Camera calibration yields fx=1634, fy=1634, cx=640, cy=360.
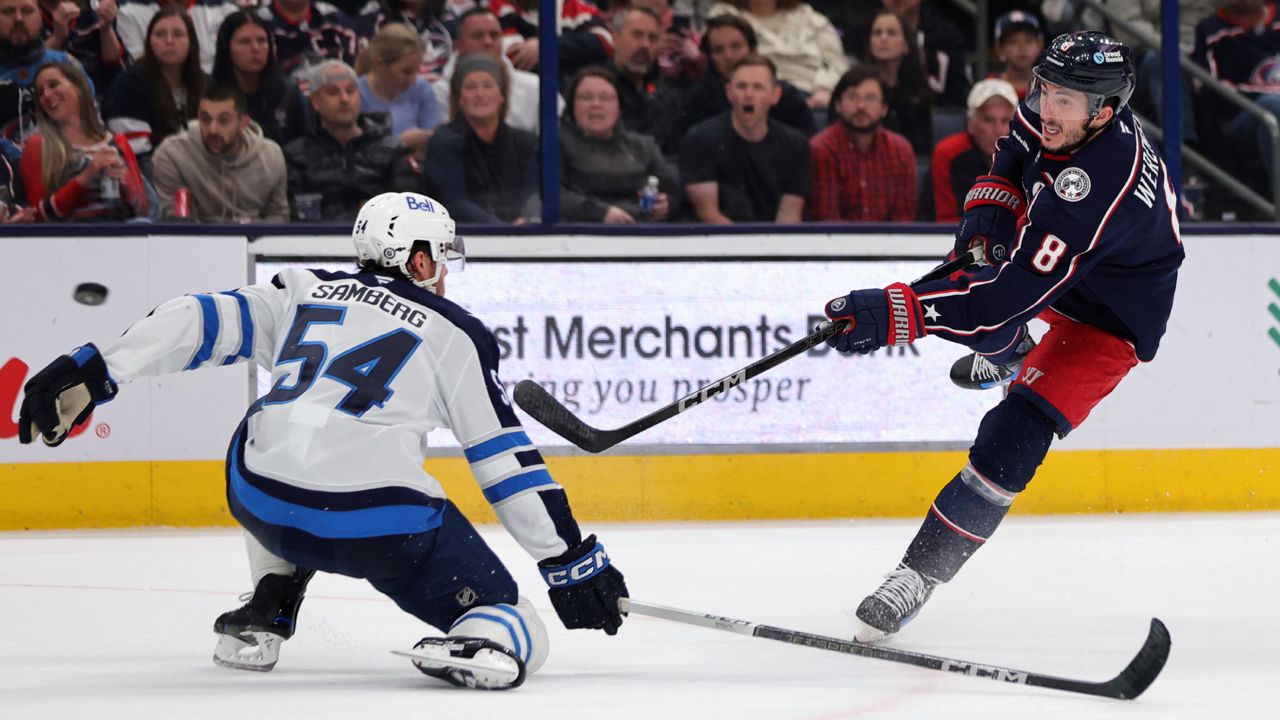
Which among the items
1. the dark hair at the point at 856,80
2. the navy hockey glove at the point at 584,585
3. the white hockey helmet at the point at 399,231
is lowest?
the navy hockey glove at the point at 584,585

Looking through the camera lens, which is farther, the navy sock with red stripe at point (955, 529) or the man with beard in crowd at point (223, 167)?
the man with beard in crowd at point (223, 167)

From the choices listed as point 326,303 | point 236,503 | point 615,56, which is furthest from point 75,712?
point 615,56

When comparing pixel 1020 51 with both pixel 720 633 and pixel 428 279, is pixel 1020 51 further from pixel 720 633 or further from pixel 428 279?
pixel 428 279

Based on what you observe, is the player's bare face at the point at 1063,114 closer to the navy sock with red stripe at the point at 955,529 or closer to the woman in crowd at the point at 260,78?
the navy sock with red stripe at the point at 955,529

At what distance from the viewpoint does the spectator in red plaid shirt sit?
17.8 feet

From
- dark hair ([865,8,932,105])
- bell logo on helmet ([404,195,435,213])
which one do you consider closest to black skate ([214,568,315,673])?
bell logo on helmet ([404,195,435,213])

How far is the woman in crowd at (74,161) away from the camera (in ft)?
16.5

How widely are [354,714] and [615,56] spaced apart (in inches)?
138

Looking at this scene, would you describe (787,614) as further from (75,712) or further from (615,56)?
(615,56)

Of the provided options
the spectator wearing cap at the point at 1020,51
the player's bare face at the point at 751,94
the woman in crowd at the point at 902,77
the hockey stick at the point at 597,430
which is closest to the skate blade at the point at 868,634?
the hockey stick at the point at 597,430

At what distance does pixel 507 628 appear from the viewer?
2.72m

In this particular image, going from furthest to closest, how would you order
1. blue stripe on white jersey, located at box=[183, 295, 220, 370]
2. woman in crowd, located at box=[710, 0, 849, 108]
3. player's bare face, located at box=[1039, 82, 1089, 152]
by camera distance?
1. woman in crowd, located at box=[710, 0, 849, 108]
2. player's bare face, located at box=[1039, 82, 1089, 152]
3. blue stripe on white jersey, located at box=[183, 295, 220, 370]

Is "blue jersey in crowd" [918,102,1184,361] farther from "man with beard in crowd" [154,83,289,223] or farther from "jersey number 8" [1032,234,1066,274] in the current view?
"man with beard in crowd" [154,83,289,223]

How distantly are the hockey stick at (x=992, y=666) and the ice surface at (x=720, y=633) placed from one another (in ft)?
0.10
